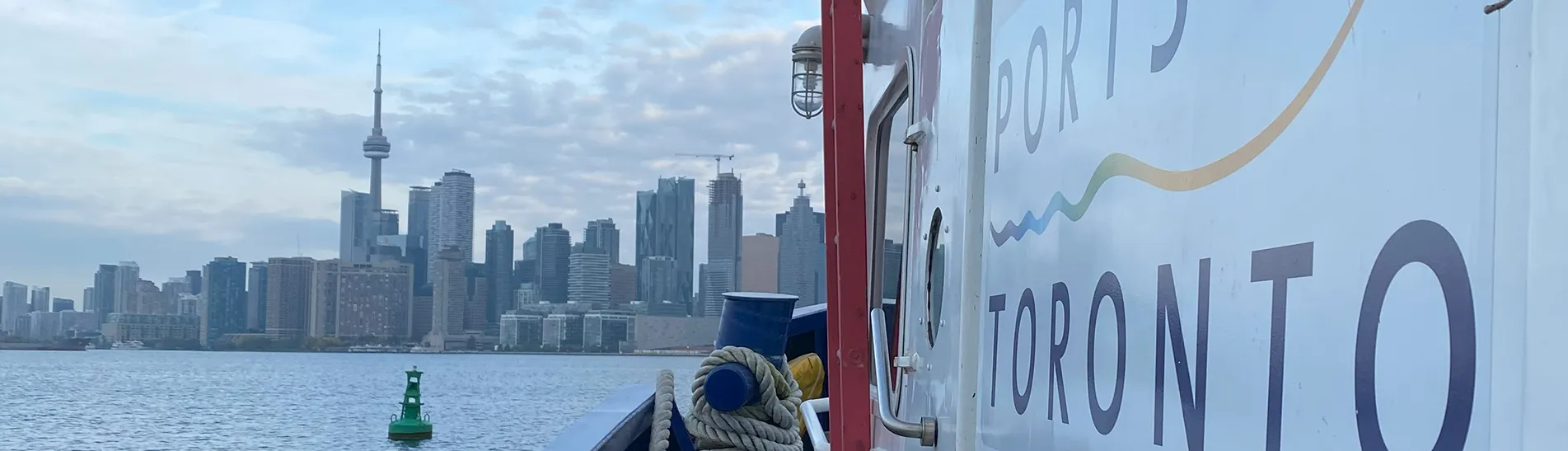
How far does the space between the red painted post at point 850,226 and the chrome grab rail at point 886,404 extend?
0.13ft

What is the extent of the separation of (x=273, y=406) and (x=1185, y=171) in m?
77.8

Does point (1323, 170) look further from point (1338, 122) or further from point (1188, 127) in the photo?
point (1188, 127)

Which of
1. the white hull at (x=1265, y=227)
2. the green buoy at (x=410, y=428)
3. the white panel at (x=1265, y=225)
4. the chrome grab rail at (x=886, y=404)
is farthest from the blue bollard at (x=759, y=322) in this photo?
the green buoy at (x=410, y=428)

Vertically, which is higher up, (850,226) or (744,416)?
(850,226)

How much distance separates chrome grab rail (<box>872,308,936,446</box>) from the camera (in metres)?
2.48

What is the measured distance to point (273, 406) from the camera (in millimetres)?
72875

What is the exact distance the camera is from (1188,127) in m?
1.24

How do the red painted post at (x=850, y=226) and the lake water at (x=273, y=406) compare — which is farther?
the lake water at (x=273, y=406)

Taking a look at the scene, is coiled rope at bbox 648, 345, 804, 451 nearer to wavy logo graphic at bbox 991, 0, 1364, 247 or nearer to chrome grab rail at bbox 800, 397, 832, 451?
chrome grab rail at bbox 800, 397, 832, 451

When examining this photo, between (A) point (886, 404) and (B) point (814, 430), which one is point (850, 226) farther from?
(B) point (814, 430)

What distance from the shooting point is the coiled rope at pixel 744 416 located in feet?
20.3

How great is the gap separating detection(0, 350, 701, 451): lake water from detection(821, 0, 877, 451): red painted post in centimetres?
1831

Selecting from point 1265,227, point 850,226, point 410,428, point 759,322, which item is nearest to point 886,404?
point 850,226

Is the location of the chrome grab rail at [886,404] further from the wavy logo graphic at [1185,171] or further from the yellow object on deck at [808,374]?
the yellow object on deck at [808,374]
